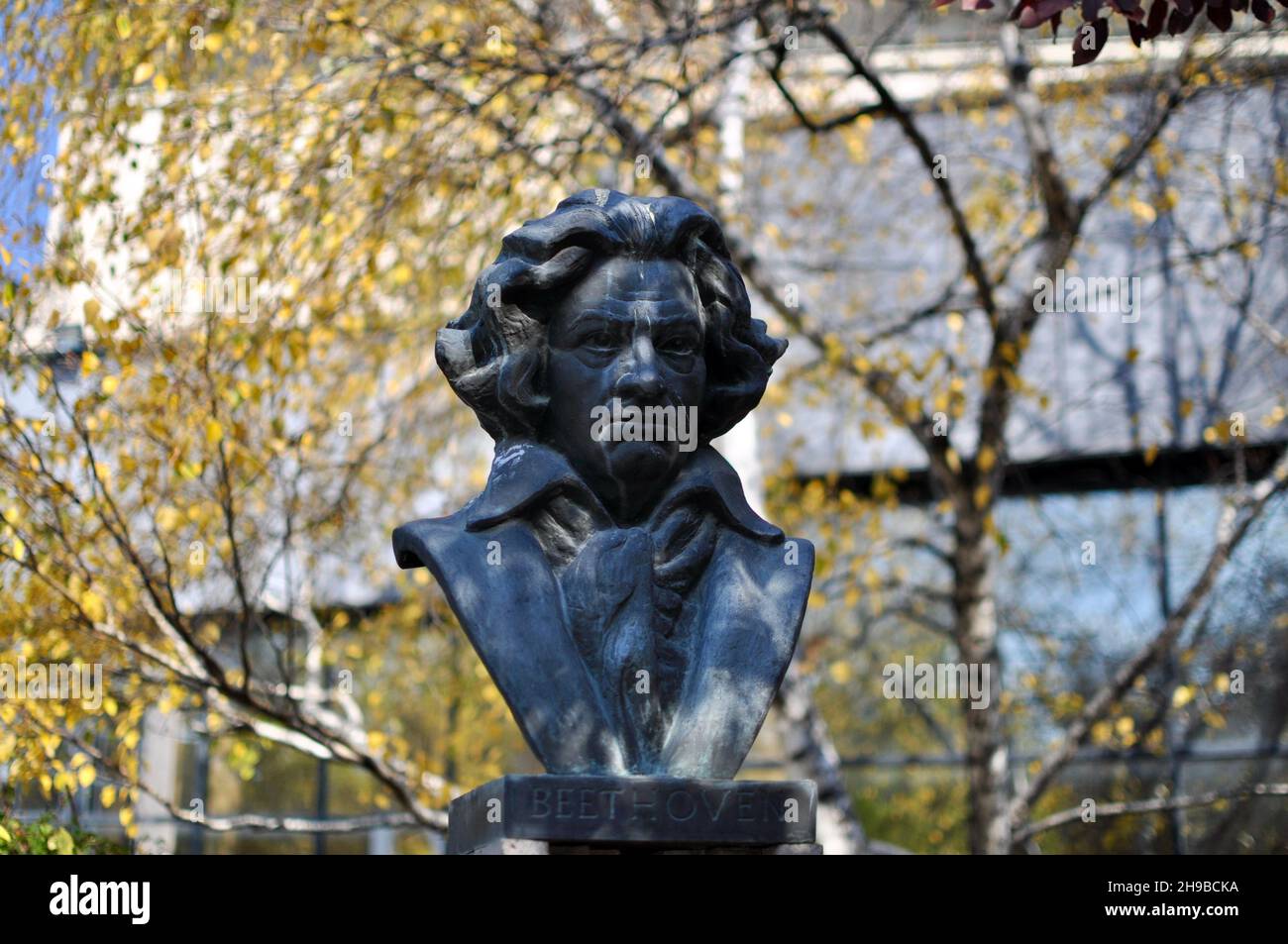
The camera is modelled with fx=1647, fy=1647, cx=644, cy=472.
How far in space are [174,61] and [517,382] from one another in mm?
4512

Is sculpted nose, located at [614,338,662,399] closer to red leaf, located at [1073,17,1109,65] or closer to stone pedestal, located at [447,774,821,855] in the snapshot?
stone pedestal, located at [447,774,821,855]

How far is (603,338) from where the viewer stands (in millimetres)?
4438

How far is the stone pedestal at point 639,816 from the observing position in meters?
3.83

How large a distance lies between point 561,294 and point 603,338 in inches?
7.5

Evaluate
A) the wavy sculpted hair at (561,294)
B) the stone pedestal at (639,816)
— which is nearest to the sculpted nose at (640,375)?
the wavy sculpted hair at (561,294)

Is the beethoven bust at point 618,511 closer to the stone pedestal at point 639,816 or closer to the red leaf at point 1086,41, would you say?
the stone pedestal at point 639,816

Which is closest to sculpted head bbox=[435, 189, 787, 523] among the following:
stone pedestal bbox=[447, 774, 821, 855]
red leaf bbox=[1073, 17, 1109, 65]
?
stone pedestal bbox=[447, 774, 821, 855]

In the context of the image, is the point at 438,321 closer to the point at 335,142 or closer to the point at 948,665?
the point at 335,142

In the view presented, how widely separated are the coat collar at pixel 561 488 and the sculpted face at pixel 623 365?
2.0 inches

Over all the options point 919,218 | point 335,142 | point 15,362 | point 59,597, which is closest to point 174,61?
point 335,142

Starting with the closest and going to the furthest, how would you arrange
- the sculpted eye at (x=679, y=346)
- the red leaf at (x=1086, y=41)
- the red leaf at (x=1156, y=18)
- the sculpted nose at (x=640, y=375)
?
the sculpted nose at (x=640, y=375), the sculpted eye at (x=679, y=346), the red leaf at (x=1156, y=18), the red leaf at (x=1086, y=41)

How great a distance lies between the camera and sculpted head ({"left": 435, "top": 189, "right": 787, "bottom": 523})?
172 inches

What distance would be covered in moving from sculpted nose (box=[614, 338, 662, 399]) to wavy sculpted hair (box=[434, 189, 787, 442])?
0.94 ft

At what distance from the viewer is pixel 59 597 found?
7680 millimetres
